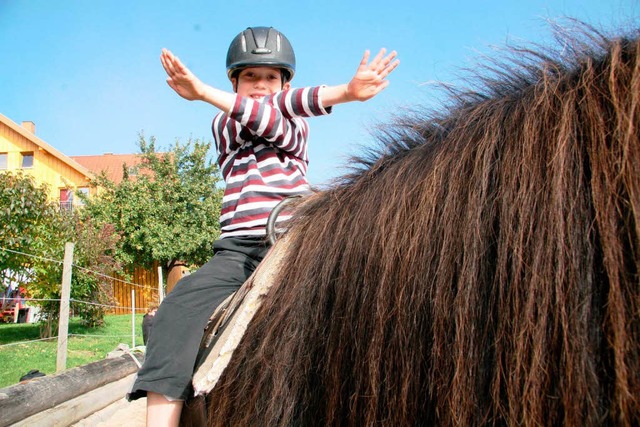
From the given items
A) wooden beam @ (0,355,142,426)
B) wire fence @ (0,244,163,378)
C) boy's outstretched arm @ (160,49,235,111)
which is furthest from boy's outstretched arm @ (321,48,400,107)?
wire fence @ (0,244,163,378)

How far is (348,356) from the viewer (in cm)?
127

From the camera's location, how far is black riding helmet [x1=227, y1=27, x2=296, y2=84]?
242 cm

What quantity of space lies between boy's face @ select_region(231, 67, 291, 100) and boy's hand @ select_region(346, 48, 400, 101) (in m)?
0.76

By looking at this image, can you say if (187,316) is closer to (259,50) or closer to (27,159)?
(259,50)

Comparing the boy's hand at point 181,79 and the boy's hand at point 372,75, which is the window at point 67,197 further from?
the boy's hand at point 372,75

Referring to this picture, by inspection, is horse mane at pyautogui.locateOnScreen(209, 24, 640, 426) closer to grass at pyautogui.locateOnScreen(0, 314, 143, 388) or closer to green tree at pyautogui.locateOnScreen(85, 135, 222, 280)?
grass at pyautogui.locateOnScreen(0, 314, 143, 388)

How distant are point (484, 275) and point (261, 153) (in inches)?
53.5

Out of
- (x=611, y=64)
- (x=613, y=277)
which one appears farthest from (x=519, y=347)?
(x=611, y=64)

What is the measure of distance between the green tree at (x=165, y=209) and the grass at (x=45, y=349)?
9679 mm

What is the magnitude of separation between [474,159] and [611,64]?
337 millimetres

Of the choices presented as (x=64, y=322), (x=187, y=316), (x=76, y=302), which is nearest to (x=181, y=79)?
(x=187, y=316)

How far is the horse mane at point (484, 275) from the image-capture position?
2.97 feet

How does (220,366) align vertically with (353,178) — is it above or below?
below

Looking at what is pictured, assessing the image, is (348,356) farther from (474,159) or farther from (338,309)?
(474,159)
